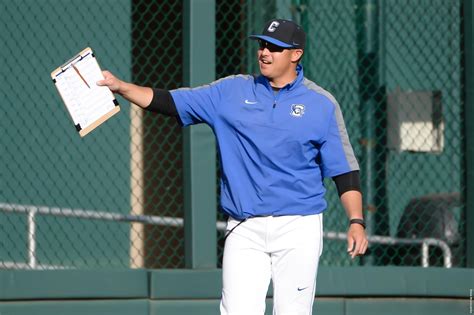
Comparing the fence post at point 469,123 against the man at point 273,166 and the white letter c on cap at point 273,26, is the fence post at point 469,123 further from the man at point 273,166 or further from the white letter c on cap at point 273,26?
the white letter c on cap at point 273,26

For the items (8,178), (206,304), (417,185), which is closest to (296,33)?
(206,304)

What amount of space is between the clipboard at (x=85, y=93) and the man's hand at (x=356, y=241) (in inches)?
51.1

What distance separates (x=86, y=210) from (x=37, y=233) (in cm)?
40

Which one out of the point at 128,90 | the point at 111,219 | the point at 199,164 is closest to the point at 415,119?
the point at 199,164

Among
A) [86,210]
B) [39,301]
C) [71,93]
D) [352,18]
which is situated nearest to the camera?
[71,93]

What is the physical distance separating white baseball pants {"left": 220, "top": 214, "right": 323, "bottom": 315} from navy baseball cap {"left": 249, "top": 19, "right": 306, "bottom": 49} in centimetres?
86

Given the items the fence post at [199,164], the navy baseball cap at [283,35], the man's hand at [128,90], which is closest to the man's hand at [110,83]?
the man's hand at [128,90]

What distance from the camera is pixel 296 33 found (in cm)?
559

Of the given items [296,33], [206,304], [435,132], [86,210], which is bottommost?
[206,304]

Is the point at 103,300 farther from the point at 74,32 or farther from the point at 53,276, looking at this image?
the point at 74,32

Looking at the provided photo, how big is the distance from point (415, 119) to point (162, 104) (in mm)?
3494

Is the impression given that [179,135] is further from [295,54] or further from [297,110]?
[297,110]

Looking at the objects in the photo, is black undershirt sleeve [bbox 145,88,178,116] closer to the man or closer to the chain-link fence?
the man

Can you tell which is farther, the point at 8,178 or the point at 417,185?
the point at 417,185
